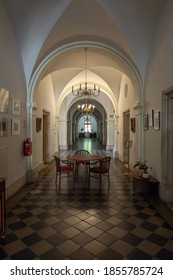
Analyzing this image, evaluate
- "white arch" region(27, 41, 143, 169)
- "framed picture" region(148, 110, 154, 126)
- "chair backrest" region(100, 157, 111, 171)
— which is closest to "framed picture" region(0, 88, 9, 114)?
"white arch" region(27, 41, 143, 169)

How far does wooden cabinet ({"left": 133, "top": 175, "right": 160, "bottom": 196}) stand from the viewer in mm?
4180

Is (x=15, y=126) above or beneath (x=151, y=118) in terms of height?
beneath

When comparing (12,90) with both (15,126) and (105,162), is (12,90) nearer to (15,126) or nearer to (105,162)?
(15,126)

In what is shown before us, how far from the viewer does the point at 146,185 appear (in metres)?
4.23

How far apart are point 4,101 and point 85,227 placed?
280 centimetres

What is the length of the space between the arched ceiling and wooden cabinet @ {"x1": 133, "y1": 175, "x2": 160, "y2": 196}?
2.83m

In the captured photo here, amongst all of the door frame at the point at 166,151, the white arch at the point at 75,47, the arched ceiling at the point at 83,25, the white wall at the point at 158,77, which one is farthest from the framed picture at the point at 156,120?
the arched ceiling at the point at 83,25

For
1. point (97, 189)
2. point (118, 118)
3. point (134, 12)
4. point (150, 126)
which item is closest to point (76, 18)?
point (134, 12)

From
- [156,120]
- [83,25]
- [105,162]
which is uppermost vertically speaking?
[83,25]

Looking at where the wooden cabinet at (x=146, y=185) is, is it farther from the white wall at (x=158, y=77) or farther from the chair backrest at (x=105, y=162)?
the chair backrest at (x=105, y=162)

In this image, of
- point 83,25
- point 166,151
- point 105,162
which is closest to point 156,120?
point 166,151

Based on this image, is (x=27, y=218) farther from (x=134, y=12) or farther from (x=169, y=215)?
(x=134, y=12)

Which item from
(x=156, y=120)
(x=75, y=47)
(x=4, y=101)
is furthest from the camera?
(x=75, y=47)

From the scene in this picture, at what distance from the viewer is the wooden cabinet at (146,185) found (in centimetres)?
418
